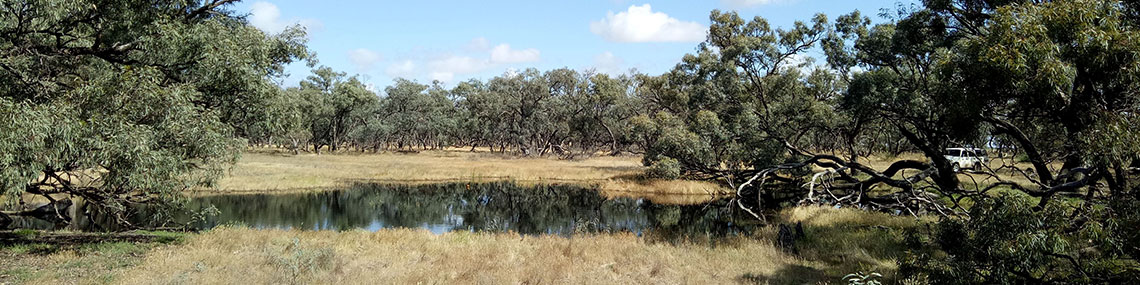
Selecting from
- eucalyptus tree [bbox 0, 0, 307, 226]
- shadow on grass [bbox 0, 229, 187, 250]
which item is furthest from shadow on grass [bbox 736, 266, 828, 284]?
shadow on grass [bbox 0, 229, 187, 250]

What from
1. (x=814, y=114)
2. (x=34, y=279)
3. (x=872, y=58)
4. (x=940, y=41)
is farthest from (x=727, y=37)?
(x=34, y=279)

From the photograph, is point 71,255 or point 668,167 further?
point 668,167

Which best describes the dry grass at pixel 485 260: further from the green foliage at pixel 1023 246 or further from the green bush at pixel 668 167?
the green bush at pixel 668 167

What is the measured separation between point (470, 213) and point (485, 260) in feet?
48.9

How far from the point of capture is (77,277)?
984 centimetres

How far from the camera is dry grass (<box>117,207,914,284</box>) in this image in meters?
10.8

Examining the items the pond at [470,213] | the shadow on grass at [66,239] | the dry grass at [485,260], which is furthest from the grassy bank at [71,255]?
the pond at [470,213]

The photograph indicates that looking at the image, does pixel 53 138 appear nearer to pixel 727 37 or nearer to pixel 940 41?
pixel 940 41

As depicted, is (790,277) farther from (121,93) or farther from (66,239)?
(66,239)

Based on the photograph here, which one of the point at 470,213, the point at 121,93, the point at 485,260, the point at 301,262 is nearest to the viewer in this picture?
the point at 121,93

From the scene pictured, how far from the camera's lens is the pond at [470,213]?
875 inches

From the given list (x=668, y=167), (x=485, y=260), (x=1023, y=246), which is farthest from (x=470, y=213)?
(x=1023, y=246)

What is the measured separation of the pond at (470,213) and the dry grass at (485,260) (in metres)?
4.18

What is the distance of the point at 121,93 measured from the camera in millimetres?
9961
